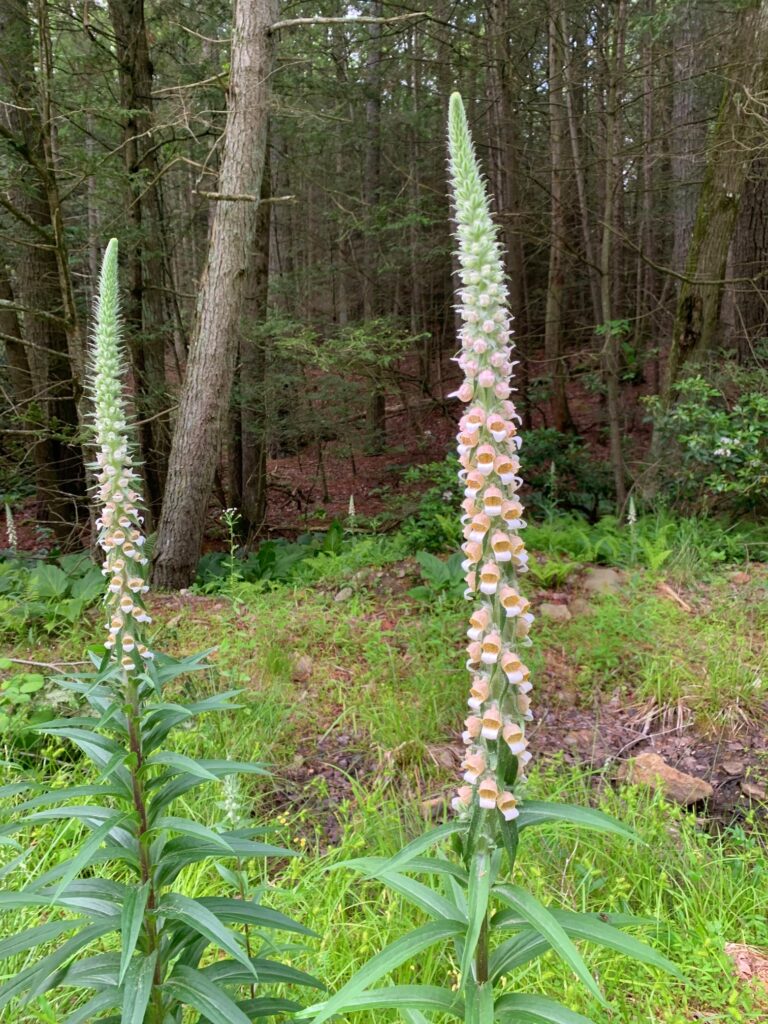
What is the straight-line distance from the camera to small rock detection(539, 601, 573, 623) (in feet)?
16.9

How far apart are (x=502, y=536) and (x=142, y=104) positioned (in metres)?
8.65

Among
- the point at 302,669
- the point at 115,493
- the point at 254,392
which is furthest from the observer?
the point at 254,392

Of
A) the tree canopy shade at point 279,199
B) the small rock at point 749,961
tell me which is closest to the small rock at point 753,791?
the small rock at point 749,961

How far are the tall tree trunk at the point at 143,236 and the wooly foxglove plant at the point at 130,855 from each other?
5.53m

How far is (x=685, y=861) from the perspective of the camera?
284cm

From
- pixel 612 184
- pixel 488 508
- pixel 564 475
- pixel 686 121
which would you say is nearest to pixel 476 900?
pixel 488 508

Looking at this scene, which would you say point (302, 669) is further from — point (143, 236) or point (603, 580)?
point (143, 236)

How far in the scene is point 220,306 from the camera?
607cm

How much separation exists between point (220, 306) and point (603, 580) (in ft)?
13.9

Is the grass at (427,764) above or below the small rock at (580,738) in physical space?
above

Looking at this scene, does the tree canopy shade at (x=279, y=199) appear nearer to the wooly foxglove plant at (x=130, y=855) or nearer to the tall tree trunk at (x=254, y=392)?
the tall tree trunk at (x=254, y=392)

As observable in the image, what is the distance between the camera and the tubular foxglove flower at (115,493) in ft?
6.11

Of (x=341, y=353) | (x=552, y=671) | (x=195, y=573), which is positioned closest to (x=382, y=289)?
(x=341, y=353)

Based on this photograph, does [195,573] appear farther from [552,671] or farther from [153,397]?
[552,671]
